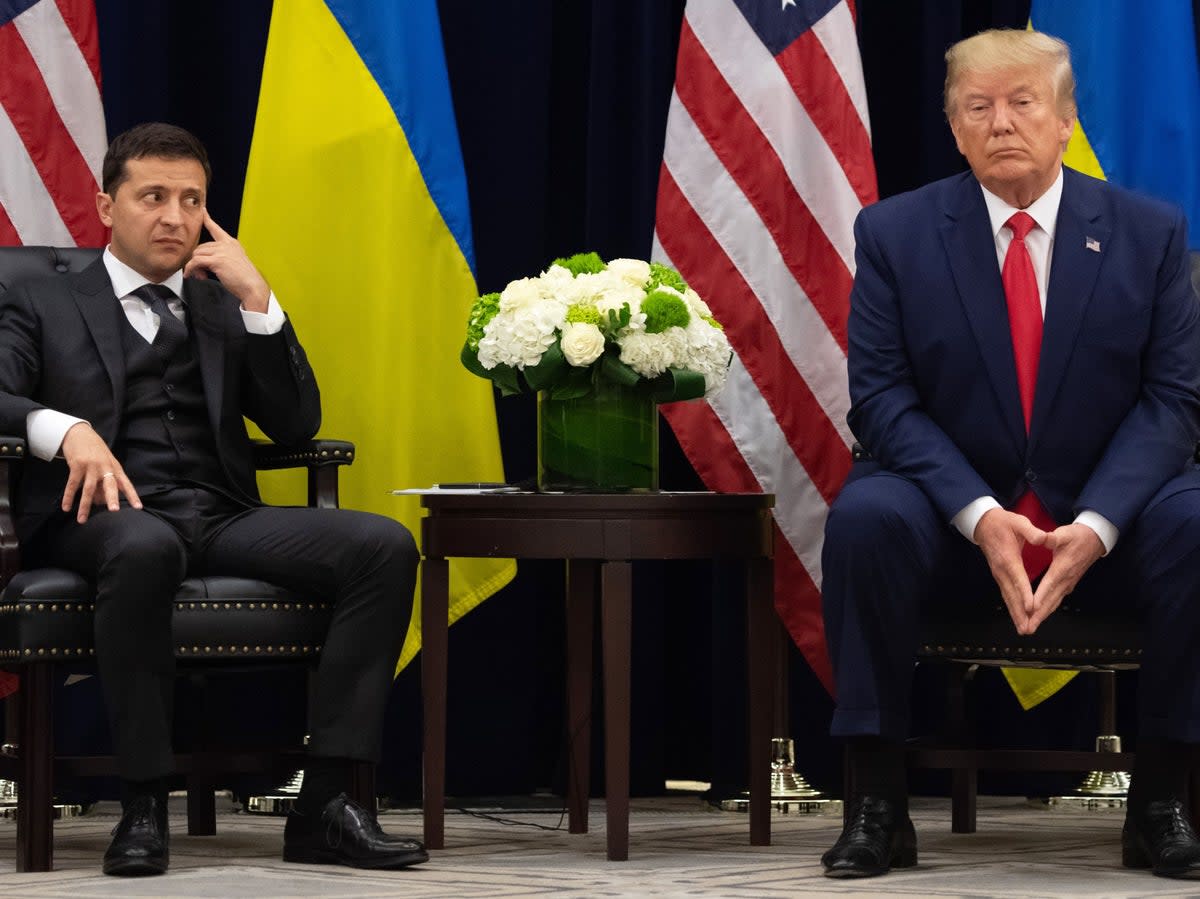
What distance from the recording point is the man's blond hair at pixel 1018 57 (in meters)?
3.47

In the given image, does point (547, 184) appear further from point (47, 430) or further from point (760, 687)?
point (47, 430)

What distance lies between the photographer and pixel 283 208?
4219mm

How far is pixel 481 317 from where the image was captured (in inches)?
144

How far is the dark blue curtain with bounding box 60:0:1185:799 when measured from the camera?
4504 millimetres

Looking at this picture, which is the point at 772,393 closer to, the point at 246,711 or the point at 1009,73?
the point at 1009,73

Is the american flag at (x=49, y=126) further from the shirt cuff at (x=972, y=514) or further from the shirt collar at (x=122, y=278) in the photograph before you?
the shirt cuff at (x=972, y=514)

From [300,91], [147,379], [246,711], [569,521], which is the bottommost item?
[246,711]

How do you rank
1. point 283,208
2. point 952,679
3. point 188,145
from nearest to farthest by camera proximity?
point 188,145 < point 952,679 < point 283,208

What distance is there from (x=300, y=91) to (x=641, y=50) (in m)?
0.83

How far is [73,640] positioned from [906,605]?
1370 millimetres

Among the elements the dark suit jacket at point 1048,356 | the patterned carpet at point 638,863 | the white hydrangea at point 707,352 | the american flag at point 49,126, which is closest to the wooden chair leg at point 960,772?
the patterned carpet at point 638,863

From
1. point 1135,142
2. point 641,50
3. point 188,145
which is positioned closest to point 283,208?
point 188,145

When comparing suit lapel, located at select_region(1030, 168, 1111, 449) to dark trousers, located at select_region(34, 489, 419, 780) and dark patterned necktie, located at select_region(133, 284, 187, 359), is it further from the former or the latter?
dark patterned necktie, located at select_region(133, 284, 187, 359)

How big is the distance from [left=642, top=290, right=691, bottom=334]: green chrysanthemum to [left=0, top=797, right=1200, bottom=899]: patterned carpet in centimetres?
95
